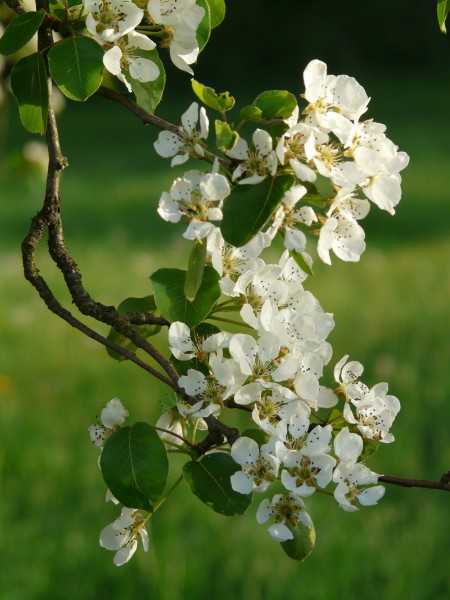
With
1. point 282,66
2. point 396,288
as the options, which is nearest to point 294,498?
point 396,288

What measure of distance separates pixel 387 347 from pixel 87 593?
1.69 metres

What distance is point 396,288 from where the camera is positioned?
14.0 ft

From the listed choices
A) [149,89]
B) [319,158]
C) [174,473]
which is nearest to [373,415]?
[319,158]

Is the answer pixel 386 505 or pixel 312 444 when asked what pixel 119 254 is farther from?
pixel 312 444

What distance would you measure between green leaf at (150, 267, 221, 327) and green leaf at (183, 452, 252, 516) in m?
0.11

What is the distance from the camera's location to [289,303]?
785mm

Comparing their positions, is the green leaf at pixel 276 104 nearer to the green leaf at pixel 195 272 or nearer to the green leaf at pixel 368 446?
the green leaf at pixel 195 272

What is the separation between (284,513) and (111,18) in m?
0.41

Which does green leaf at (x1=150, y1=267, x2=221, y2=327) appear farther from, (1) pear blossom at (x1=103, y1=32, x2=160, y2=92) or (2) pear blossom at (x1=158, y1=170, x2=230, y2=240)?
(1) pear blossom at (x1=103, y1=32, x2=160, y2=92)

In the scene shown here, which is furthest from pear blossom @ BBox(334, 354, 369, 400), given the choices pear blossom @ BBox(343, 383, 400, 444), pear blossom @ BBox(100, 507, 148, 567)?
pear blossom @ BBox(100, 507, 148, 567)

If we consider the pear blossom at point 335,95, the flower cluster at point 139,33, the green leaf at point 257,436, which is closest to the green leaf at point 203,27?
the flower cluster at point 139,33

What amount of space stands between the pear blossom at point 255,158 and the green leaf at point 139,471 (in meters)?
0.22

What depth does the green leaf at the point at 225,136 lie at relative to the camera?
0.69m

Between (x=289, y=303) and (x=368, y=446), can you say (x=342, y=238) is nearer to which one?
(x=289, y=303)
